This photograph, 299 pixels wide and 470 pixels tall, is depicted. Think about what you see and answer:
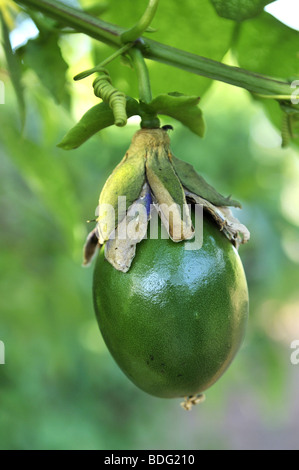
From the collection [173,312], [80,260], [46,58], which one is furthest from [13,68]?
[80,260]

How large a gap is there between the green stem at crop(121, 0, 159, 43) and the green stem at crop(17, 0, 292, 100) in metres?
0.02

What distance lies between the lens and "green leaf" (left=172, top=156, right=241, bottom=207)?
0.85 meters

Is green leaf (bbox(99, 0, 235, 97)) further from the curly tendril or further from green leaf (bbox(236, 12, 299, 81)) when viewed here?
the curly tendril

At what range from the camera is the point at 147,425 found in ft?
14.2

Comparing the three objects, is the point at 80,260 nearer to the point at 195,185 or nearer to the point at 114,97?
the point at 195,185

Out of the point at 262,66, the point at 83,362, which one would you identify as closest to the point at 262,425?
the point at 83,362

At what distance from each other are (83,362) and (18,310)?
1.36m

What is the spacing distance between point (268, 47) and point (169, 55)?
331 mm

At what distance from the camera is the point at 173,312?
781 mm

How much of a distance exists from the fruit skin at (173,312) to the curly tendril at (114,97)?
7.6 inches

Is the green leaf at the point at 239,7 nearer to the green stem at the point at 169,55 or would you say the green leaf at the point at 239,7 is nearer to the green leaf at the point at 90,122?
the green stem at the point at 169,55

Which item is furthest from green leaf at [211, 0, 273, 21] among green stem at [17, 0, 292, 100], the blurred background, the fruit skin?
the fruit skin

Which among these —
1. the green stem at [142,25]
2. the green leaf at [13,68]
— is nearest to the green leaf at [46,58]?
the green leaf at [13,68]

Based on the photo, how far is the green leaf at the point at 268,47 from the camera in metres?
1.09
